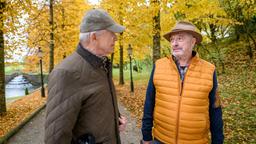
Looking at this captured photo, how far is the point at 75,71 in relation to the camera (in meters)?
2.83

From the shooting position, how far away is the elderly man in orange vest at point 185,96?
385 centimetres

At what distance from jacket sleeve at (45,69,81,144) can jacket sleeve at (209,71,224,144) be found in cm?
185

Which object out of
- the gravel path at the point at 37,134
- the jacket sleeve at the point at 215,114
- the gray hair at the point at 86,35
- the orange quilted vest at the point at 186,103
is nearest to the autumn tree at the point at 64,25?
the gravel path at the point at 37,134

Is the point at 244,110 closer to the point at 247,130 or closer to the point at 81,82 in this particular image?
the point at 247,130

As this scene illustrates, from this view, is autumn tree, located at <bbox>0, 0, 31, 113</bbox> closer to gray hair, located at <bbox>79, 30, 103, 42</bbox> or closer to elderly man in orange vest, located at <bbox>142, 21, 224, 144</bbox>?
elderly man in orange vest, located at <bbox>142, 21, 224, 144</bbox>

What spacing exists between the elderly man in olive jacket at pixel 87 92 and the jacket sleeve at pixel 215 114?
1.32 metres

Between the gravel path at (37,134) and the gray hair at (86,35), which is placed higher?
the gray hair at (86,35)

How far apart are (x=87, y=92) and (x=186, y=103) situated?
1461mm

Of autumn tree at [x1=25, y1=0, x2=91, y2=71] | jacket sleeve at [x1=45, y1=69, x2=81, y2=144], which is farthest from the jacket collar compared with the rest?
autumn tree at [x1=25, y1=0, x2=91, y2=71]

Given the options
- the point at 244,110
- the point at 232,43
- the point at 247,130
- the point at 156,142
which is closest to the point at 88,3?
the point at 232,43

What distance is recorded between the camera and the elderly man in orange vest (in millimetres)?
3850

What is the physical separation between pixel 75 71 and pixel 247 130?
7.20 meters

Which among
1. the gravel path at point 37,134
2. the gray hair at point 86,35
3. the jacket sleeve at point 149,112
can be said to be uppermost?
the gray hair at point 86,35

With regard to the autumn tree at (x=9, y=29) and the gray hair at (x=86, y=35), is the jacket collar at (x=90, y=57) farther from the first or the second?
the autumn tree at (x=9, y=29)
